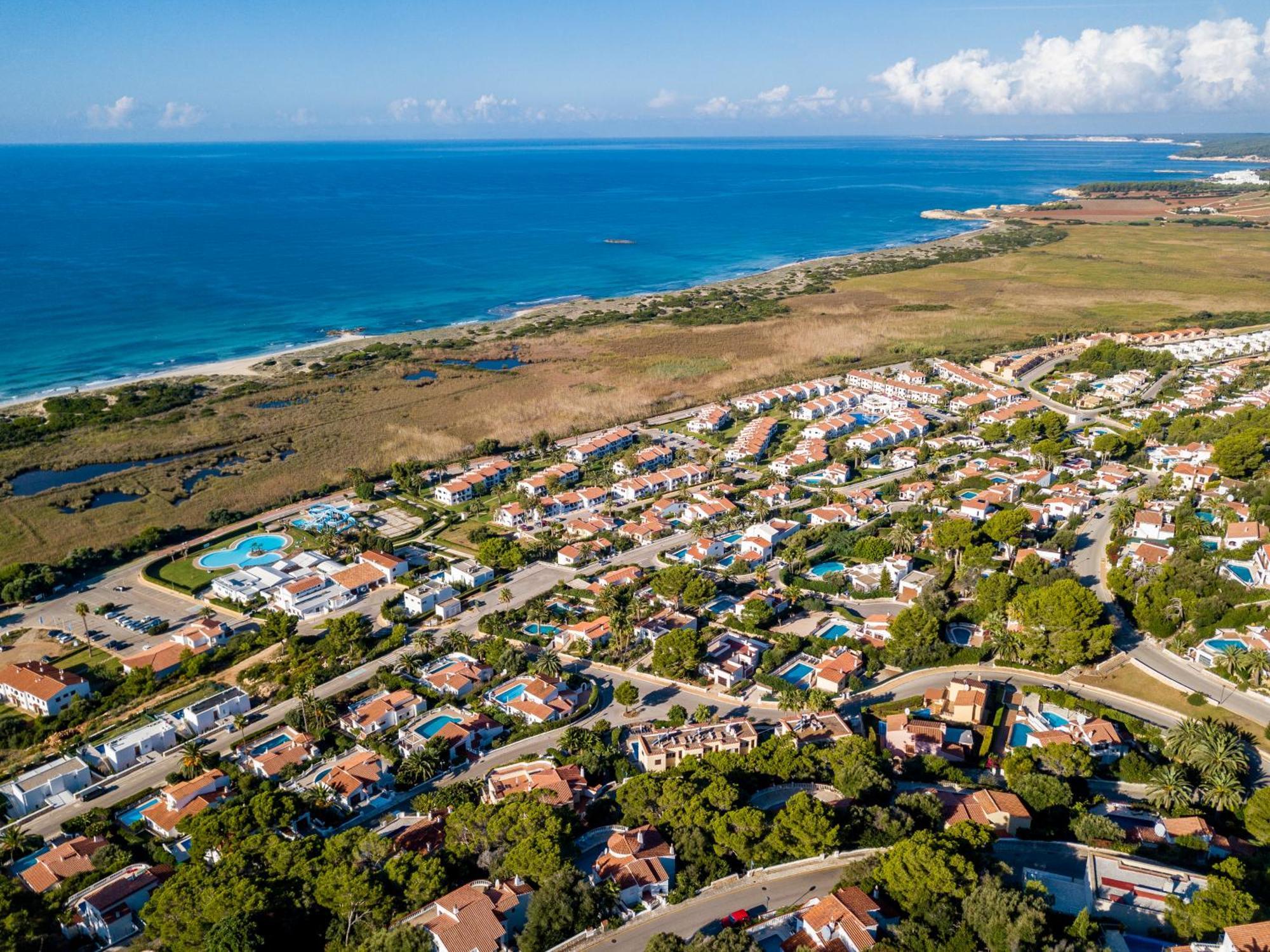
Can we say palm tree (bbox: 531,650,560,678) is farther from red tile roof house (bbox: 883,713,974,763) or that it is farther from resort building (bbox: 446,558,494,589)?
red tile roof house (bbox: 883,713,974,763)

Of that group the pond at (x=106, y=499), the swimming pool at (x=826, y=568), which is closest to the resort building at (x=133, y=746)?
the pond at (x=106, y=499)

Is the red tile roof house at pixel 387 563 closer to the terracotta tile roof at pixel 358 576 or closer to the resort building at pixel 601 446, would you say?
the terracotta tile roof at pixel 358 576

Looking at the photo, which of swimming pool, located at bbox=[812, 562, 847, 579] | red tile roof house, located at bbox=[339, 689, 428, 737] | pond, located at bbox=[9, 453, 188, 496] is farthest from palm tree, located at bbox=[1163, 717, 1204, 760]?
pond, located at bbox=[9, 453, 188, 496]

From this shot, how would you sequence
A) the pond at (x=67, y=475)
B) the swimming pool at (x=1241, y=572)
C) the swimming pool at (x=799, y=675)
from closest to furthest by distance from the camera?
the swimming pool at (x=799, y=675) → the swimming pool at (x=1241, y=572) → the pond at (x=67, y=475)

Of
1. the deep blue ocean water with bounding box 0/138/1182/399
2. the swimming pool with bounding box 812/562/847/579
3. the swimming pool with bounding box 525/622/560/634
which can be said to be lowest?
the swimming pool with bounding box 525/622/560/634

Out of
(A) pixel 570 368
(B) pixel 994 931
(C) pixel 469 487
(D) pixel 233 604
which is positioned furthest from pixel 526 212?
(B) pixel 994 931

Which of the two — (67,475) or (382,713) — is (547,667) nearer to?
(382,713)
